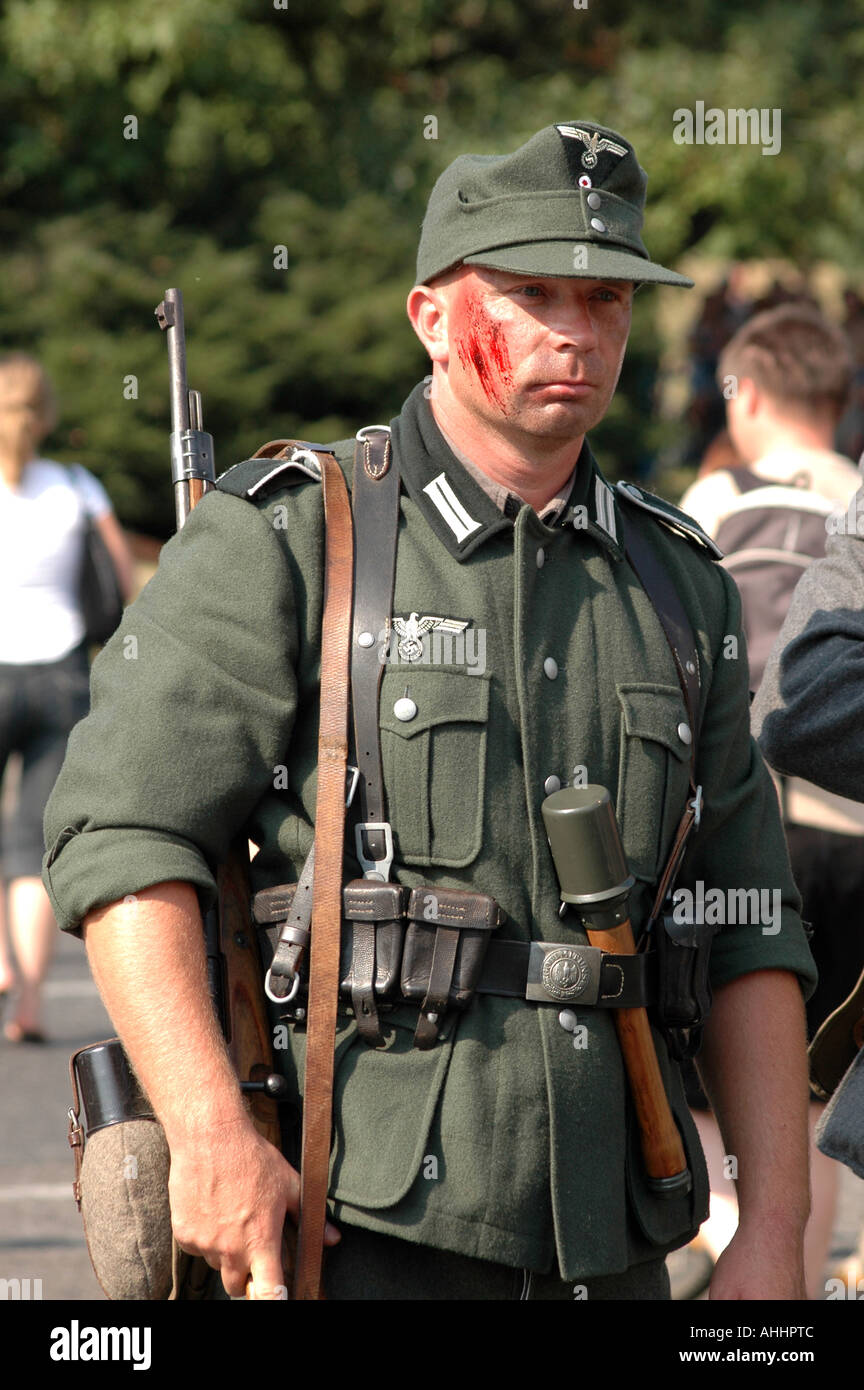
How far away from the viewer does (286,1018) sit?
2447 mm

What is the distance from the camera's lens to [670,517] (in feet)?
9.24

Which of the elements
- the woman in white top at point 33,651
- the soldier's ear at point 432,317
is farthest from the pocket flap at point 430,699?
the woman in white top at point 33,651

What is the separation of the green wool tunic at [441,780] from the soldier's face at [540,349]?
0.13 metres

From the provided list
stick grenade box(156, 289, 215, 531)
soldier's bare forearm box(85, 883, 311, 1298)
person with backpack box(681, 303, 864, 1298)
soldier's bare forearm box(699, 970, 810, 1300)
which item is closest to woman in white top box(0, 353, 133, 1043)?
person with backpack box(681, 303, 864, 1298)

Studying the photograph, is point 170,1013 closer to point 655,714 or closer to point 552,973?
point 552,973

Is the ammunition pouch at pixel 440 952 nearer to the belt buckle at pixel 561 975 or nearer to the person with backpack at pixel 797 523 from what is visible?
the belt buckle at pixel 561 975

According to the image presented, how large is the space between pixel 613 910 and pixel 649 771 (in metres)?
0.22

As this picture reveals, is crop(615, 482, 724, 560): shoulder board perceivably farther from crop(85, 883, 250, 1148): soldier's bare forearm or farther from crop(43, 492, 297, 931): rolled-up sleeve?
crop(85, 883, 250, 1148): soldier's bare forearm

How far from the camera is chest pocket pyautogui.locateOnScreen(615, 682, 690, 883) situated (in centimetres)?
254

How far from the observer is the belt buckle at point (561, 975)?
2436 millimetres

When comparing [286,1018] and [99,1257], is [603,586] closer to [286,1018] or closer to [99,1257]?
[286,1018]
